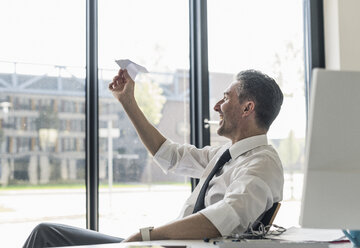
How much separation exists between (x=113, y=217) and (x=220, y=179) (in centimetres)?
160

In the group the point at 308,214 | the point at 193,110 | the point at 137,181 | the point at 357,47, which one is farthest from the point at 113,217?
the point at 308,214

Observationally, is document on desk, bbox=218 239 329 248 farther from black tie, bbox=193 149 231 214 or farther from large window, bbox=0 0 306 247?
large window, bbox=0 0 306 247

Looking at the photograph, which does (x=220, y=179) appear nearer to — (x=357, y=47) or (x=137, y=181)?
(x=137, y=181)

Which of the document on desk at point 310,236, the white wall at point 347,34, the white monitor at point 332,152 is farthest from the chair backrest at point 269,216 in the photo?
the white wall at point 347,34

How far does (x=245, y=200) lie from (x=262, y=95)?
0.58m

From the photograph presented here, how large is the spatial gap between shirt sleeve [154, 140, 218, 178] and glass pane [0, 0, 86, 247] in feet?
3.40

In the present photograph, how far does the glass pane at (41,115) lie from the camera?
3.22 metres

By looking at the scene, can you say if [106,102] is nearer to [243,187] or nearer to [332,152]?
[243,187]

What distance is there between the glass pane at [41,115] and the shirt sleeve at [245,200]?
1727mm

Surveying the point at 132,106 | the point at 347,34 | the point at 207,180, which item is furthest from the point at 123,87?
the point at 347,34

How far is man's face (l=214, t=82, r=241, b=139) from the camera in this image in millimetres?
2225

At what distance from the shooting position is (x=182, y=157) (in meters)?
2.53

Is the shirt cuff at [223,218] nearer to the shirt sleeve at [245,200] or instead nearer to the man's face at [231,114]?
the shirt sleeve at [245,200]

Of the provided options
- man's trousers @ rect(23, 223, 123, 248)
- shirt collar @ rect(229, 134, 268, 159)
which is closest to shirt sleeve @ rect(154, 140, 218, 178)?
shirt collar @ rect(229, 134, 268, 159)
